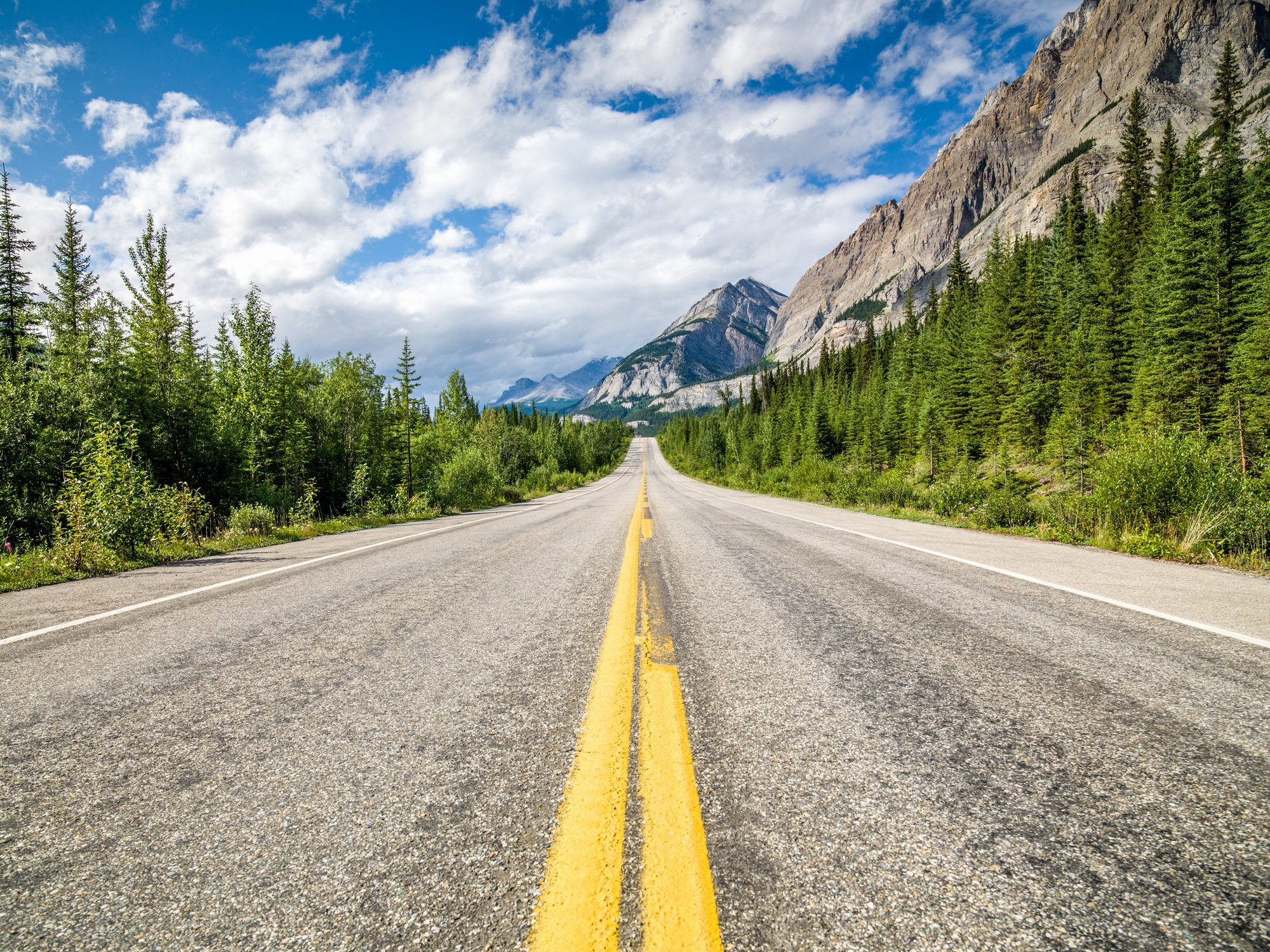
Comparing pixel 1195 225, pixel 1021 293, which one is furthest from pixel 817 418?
pixel 1195 225

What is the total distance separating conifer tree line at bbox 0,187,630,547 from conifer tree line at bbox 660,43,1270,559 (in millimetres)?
15554

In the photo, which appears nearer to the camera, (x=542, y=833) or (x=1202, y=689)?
(x=542, y=833)

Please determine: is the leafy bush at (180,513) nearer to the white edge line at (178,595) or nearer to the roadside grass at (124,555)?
the roadside grass at (124,555)

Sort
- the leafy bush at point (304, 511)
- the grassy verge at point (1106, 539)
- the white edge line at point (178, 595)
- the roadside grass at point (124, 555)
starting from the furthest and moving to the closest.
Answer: the leafy bush at point (304, 511), the grassy verge at point (1106, 539), the roadside grass at point (124, 555), the white edge line at point (178, 595)

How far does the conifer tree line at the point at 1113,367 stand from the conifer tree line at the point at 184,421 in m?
15.6

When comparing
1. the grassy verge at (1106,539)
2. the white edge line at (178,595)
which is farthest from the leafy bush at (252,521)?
the grassy verge at (1106,539)

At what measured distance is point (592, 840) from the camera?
143cm

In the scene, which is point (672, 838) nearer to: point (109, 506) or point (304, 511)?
point (109, 506)

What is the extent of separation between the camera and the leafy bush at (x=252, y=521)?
1040 cm

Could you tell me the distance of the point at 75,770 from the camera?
72.5 inches

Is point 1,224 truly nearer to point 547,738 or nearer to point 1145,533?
point 547,738

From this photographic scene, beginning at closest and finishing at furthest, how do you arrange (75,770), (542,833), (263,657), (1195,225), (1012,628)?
1. (542,833)
2. (75,770)
3. (263,657)
4. (1012,628)
5. (1195,225)

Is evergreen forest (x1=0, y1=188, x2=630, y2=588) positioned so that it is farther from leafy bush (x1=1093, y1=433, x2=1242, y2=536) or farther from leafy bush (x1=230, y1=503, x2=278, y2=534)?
leafy bush (x1=1093, y1=433, x2=1242, y2=536)

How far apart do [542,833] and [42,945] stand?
112cm
